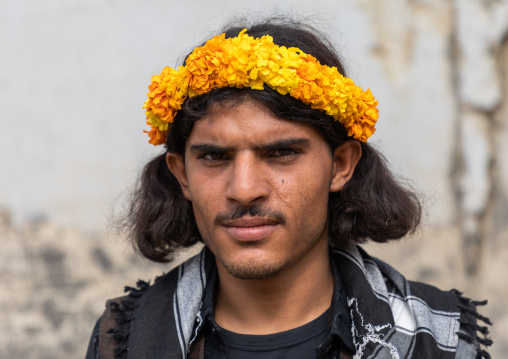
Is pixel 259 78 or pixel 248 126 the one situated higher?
pixel 259 78

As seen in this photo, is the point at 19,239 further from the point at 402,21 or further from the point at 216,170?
the point at 402,21

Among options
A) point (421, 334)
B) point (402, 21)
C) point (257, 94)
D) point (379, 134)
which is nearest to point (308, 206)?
point (257, 94)

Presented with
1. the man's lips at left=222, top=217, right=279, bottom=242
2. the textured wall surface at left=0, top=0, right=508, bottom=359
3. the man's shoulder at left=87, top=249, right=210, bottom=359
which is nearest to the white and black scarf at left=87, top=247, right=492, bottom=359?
the man's shoulder at left=87, top=249, right=210, bottom=359

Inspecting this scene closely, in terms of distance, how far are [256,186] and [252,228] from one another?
5.7 inches

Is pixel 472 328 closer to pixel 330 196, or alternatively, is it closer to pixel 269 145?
pixel 330 196

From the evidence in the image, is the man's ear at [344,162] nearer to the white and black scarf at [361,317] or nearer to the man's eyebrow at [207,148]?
the white and black scarf at [361,317]

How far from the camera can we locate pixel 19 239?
12.4 ft

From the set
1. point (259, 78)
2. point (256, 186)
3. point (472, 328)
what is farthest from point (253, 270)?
point (472, 328)

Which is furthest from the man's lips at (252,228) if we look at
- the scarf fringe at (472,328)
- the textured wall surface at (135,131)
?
the textured wall surface at (135,131)

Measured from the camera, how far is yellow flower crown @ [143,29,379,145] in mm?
2172

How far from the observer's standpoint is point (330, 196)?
2545 millimetres

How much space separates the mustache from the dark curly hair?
0.32 m

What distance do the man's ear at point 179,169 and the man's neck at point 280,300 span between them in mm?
374

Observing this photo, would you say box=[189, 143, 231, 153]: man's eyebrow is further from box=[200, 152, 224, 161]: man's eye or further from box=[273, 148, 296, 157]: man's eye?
box=[273, 148, 296, 157]: man's eye
